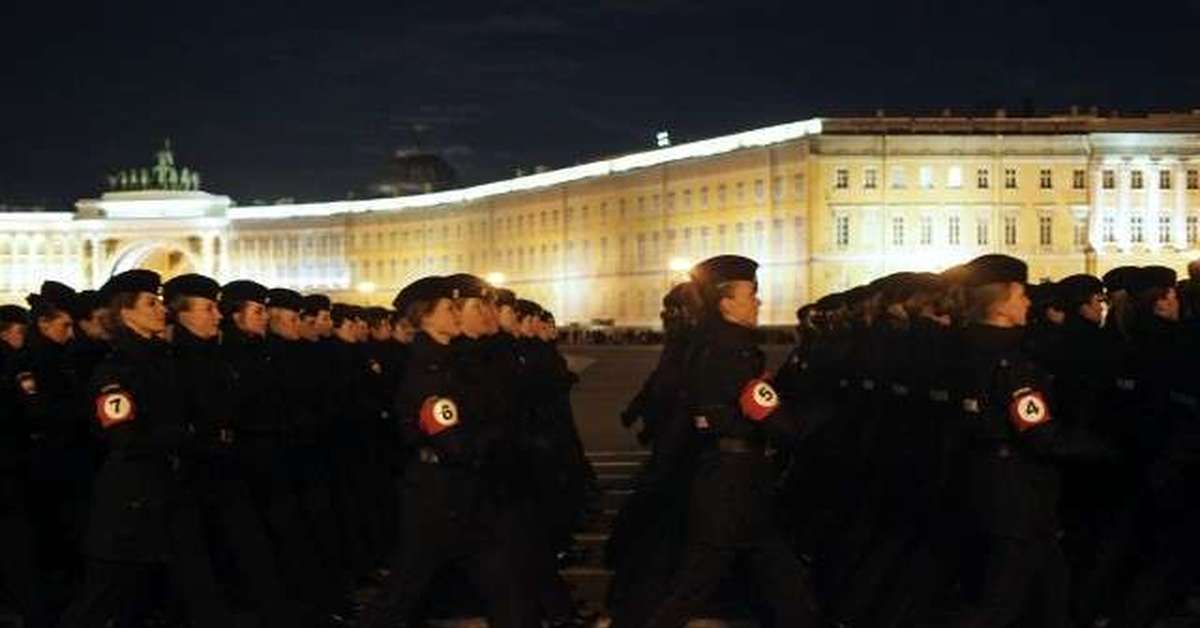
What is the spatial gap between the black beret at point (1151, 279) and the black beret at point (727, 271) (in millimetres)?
2433

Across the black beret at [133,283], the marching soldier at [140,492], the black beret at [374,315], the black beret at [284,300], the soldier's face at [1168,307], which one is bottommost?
the marching soldier at [140,492]

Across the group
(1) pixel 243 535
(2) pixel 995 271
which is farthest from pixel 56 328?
(2) pixel 995 271

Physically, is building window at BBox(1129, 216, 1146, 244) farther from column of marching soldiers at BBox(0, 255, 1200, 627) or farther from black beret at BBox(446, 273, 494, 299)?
black beret at BBox(446, 273, 494, 299)

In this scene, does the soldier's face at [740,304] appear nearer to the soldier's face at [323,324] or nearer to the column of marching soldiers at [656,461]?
the column of marching soldiers at [656,461]

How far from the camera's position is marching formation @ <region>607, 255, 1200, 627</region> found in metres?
7.64

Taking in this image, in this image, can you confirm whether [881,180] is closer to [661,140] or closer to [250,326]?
[661,140]

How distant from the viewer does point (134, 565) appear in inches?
309

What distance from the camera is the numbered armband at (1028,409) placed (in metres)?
7.46

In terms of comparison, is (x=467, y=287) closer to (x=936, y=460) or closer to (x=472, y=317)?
(x=472, y=317)

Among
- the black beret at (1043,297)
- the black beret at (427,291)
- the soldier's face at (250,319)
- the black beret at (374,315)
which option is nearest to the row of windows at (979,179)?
the black beret at (374,315)

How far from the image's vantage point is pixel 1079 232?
3723 inches

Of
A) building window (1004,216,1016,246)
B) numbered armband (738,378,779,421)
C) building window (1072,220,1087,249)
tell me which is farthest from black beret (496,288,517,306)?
building window (1072,220,1087,249)

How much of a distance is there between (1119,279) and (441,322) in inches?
166

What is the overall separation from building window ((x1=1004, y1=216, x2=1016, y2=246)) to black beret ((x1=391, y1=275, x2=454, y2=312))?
88.5 m
